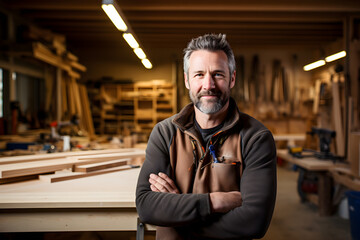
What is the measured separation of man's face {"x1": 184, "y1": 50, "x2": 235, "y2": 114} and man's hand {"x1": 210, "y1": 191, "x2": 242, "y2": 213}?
0.50 m

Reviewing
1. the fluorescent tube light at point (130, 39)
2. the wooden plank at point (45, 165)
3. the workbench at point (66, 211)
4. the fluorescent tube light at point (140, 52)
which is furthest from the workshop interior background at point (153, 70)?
the workbench at point (66, 211)

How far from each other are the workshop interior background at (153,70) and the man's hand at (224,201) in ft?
8.05

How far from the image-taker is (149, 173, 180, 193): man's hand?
1475mm

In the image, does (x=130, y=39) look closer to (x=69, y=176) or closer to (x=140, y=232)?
(x=69, y=176)

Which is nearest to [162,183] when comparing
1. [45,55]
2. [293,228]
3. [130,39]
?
[293,228]

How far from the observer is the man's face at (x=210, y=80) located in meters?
1.56

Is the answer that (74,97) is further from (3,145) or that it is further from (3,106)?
(3,145)

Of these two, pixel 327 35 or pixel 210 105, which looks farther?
pixel 327 35

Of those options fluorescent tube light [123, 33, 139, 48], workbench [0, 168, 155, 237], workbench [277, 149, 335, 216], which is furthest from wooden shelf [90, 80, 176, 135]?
workbench [0, 168, 155, 237]

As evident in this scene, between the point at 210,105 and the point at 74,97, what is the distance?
6228mm

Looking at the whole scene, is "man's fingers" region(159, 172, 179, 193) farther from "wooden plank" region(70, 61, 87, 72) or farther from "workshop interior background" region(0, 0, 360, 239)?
"wooden plank" region(70, 61, 87, 72)

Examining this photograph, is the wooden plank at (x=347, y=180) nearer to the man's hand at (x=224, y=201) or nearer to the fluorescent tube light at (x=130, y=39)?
the man's hand at (x=224, y=201)

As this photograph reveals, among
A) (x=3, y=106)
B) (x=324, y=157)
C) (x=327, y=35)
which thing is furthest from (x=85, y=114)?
(x=327, y=35)

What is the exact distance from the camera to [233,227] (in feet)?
4.46
